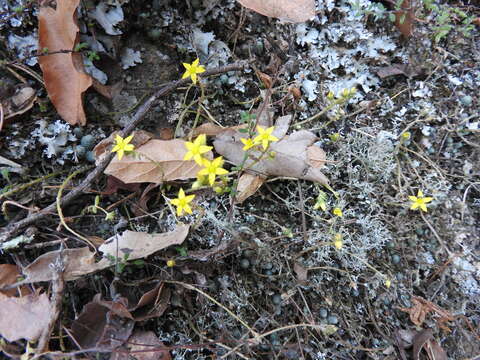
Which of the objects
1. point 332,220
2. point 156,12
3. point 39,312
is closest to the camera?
point 39,312

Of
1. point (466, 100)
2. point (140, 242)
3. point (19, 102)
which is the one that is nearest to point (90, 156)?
point (19, 102)

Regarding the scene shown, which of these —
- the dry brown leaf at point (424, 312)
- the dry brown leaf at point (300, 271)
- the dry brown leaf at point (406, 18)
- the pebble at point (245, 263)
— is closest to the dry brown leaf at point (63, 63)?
the pebble at point (245, 263)

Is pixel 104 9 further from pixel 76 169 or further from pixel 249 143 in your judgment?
pixel 249 143

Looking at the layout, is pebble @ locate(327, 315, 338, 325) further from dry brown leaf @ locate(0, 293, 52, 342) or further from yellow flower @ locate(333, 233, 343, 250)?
dry brown leaf @ locate(0, 293, 52, 342)

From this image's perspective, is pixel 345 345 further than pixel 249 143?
Yes

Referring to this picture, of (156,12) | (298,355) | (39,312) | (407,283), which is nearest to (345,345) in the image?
(298,355)

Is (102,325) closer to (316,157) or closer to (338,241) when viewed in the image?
(338,241)

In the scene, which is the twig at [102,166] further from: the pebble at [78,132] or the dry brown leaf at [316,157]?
the dry brown leaf at [316,157]
